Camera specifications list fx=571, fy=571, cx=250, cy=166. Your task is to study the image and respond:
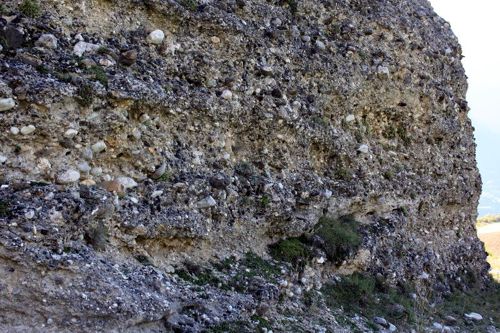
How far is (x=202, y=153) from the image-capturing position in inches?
325

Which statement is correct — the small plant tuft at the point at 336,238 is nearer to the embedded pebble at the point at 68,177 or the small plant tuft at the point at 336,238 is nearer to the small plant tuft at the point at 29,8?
the embedded pebble at the point at 68,177

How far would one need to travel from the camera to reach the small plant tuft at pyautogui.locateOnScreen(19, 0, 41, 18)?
698cm

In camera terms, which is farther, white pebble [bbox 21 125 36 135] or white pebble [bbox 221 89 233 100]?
white pebble [bbox 221 89 233 100]

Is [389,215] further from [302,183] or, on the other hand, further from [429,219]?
[302,183]

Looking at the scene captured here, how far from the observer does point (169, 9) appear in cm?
852

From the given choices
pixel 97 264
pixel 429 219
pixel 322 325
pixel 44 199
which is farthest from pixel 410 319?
pixel 44 199

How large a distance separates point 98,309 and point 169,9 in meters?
4.73

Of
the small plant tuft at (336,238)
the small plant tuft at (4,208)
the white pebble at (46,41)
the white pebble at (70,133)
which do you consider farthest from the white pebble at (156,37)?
the small plant tuft at (336,238)

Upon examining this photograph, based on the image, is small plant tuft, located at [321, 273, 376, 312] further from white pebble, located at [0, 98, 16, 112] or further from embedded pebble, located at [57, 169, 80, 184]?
white pebble, located at [0, 98, 16, 112]

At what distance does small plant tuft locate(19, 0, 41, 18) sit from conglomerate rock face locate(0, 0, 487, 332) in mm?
25

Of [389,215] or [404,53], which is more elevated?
[404,53]

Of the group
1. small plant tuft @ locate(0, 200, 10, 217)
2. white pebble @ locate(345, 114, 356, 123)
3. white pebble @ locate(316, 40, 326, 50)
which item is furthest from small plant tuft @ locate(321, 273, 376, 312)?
small plant tuft @ locate(0, 200, 10, 217)

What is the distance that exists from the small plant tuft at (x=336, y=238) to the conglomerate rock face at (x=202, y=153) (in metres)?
0.16

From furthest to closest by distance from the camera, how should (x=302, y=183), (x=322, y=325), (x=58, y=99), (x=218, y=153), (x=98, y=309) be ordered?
(x=302, y=183)
(x=218, y=153)
(x=322, y=325)
(x=58, y=99)
(x=98, y=309)
